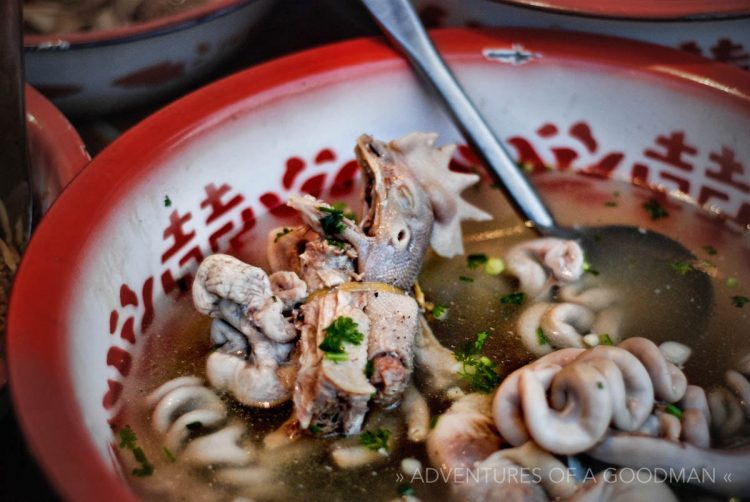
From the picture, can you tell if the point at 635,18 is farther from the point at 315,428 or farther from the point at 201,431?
the point at 201,431

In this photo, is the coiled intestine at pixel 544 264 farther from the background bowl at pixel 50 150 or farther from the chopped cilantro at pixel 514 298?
the background bowl at pixel 50 150

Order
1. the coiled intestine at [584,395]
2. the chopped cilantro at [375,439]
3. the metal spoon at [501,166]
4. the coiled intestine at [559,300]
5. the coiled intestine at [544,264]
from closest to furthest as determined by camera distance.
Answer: the coiled intestine at [584,395] → the chopped cilantro at [375,439] → the coiled intestine at [559,300] → the coiled intestine at [544,264] → the metal spoon at [501,166]

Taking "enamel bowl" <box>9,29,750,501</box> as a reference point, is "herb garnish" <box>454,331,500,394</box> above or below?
below

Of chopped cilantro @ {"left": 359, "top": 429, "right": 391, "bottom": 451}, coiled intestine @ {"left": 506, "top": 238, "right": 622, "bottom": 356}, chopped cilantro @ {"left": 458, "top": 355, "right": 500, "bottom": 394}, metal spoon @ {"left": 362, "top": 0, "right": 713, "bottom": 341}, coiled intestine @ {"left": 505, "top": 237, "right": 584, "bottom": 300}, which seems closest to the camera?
chopped cilantro @ {"left": 359, "top": 429, "right": 391, "bottom": 451}

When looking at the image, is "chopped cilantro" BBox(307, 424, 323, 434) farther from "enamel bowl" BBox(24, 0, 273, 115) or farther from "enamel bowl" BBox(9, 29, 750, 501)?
"enamel bowl" BBox(24, 0, 273, 115)

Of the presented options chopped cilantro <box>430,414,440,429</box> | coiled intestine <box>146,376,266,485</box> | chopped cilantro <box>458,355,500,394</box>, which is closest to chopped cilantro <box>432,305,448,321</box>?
chopped cilantro <box>458,355,500,394</box>

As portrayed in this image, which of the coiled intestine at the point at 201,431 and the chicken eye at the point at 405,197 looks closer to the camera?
the coiled intestine at the point at 201,431

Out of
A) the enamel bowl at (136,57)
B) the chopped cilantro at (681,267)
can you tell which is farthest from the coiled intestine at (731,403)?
the enamel bowl at (136,57)
